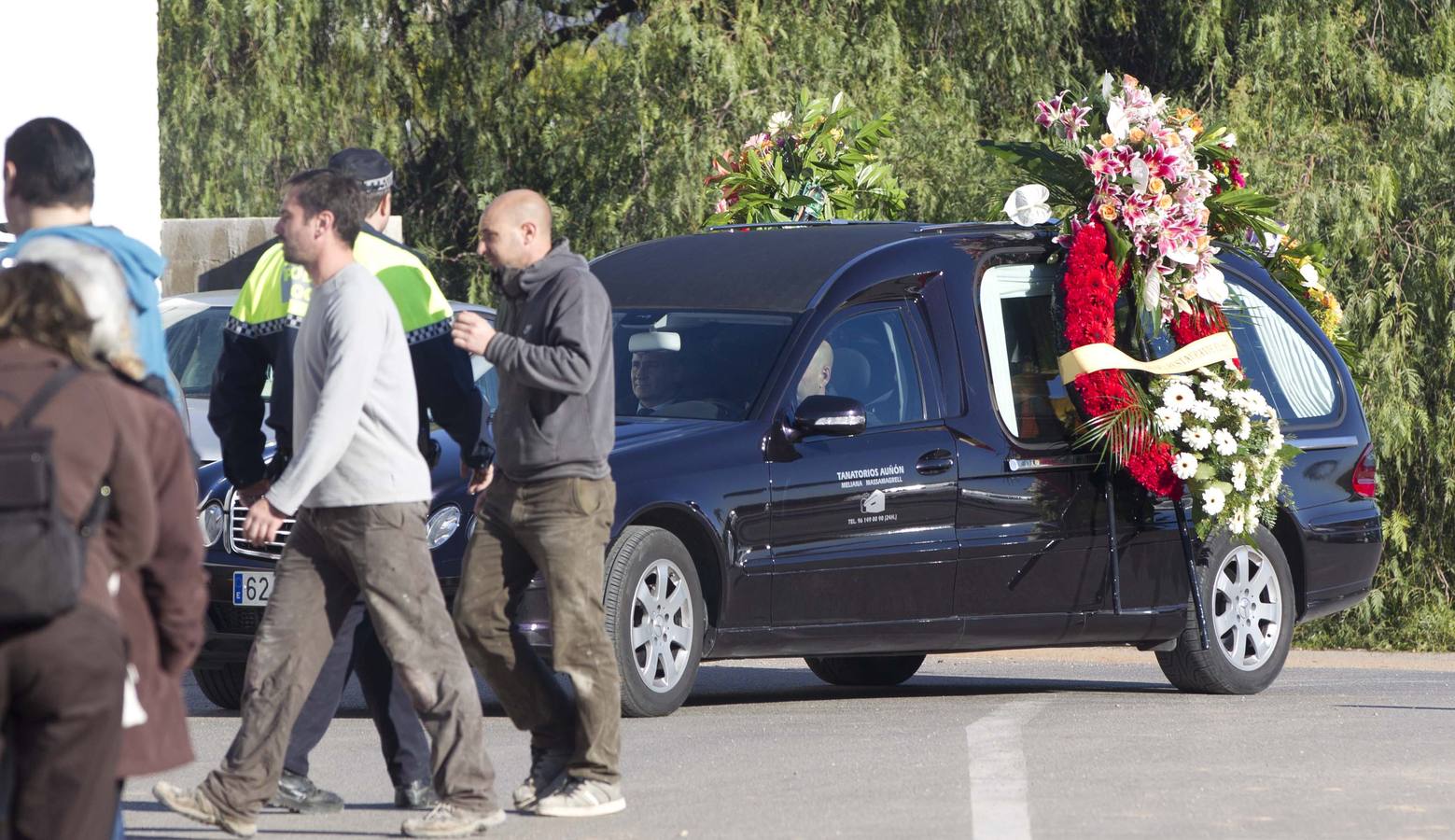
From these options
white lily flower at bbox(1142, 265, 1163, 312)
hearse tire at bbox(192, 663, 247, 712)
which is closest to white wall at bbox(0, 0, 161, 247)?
hearse tire at bbox(192, 663, 247, 712)

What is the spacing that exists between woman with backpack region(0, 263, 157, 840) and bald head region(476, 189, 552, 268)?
250 centimetres

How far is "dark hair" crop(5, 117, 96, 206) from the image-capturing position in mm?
5062

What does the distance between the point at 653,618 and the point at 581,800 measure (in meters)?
2.14

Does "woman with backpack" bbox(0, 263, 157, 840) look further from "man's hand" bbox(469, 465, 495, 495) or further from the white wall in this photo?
the white wall

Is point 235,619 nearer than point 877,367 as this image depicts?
Yes

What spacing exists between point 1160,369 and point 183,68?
963 centimetres

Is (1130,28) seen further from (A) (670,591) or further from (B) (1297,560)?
(A) (670,591)

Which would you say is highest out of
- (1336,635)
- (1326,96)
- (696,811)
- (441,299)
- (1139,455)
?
(1326,96)

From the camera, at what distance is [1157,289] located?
10625 mm

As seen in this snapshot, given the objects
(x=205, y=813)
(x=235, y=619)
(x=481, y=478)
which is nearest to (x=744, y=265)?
(x=235, y=619)

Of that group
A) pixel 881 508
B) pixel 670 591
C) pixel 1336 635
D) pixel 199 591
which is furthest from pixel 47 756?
pixel 1336 635

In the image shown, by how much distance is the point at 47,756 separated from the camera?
13.4 ft

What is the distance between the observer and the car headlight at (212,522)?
9.12m

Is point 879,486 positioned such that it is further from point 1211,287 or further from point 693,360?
point 1211,287
